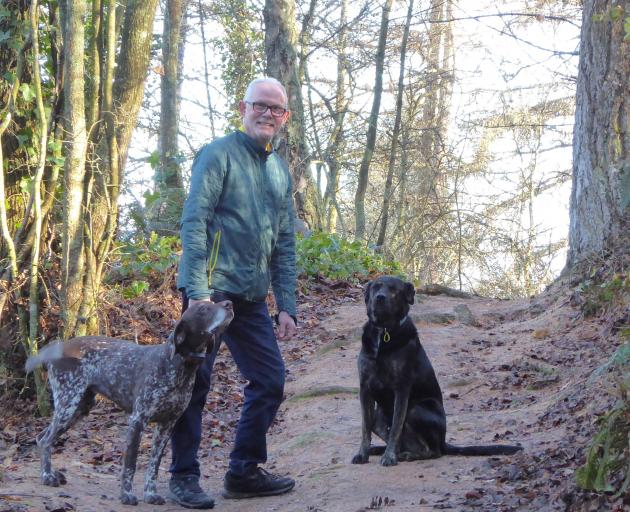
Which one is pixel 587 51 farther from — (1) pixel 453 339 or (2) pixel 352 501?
(2) pixel 352 501

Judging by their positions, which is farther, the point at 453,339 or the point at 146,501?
the point at 453,339

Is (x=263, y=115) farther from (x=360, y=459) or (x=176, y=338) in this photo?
(x=360, y=459)

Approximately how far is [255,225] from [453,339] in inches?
227

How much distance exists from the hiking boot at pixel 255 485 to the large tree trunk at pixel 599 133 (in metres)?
5.97

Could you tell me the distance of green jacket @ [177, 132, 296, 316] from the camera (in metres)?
5.29

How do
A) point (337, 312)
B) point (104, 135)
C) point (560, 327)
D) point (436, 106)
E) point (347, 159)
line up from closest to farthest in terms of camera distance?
point (104, 135), point (560, 327), point (337, 312), point (347, 159), point (436, 106)

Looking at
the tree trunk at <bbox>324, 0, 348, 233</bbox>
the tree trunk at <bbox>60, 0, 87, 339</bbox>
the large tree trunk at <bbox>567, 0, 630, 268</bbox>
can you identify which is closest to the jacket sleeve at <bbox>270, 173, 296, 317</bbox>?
the tree trunk at <bbox>60, 0, 87, 339</bbox>

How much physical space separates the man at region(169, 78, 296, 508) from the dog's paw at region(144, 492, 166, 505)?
0.29 ft

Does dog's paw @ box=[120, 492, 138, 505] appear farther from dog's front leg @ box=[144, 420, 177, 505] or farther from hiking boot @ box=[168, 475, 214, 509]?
hiking boot @ box=[168, 475, 214, 509]

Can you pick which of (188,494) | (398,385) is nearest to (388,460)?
(398,385)

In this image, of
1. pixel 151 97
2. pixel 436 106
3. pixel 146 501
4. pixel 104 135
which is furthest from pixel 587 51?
pixel 151 97

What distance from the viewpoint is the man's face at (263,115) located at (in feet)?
18.2

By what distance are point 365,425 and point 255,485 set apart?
110 centimetres

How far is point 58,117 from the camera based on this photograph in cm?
860
